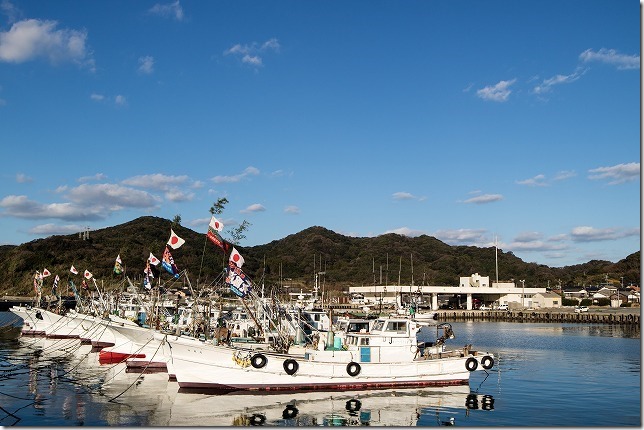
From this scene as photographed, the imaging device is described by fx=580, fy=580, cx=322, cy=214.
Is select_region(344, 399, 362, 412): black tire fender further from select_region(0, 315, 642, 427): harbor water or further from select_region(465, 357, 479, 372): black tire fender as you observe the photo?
A: select_region(465, 357, 479, 372): black tire fender

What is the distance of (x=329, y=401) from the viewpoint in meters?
30.9

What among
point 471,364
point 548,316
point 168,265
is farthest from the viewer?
point 548,316

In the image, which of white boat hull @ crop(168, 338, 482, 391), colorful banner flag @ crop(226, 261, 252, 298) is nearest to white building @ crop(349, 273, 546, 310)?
white boat hull @ crop(168, 338, 482, 391)

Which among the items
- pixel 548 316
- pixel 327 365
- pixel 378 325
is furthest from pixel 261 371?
pixel 548 316

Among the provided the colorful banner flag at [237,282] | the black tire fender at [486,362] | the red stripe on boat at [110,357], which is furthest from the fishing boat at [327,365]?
the red stripe on boat at [110,357]

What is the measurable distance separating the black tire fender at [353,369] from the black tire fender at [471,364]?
7.52 m

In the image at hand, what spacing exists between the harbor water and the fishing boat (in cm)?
77

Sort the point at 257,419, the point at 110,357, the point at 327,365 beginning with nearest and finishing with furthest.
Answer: the point at 257,419 → the point at 327,365 → the point at 110,357

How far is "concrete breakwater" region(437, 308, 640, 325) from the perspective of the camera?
100 meters

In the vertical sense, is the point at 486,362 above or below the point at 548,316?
above

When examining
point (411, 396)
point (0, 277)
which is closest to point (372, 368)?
point (411, 396)

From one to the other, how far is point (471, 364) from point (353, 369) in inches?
320

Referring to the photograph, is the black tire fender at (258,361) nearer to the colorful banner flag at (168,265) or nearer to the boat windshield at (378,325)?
the boat windshield at (378,325)

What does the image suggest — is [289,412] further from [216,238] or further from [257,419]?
[216,238]
